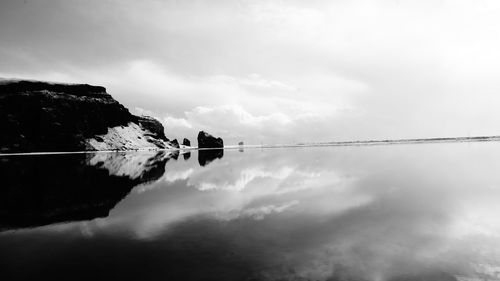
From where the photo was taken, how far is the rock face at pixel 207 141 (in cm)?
18885

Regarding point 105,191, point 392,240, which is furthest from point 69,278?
point 105,191

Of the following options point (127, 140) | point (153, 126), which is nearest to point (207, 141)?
point (153, 126)

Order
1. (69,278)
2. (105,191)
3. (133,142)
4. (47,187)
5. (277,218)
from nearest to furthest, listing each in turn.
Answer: (69,278), (277,218), (105,191), (47,187), (133,142)

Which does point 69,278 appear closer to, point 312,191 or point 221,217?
point 221,217

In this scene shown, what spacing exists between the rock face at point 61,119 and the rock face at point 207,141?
30602 mm

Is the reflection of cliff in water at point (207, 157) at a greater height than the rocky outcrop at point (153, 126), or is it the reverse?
the rocky outcrop at point (153, 126)

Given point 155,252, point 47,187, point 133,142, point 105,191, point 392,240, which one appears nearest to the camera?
point 155,252

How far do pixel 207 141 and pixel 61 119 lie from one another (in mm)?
82270

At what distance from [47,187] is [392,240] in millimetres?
25543

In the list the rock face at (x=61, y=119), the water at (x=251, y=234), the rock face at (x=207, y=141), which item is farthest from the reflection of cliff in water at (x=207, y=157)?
the rock face at (x=207, y=141)

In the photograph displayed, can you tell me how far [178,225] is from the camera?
1394 cm

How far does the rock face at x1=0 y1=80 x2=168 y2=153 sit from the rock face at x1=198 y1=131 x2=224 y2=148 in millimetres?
30602

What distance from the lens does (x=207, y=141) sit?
190 meters

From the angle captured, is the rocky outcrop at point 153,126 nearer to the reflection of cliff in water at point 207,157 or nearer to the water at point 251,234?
the reflection of cliff in water at point 207,157
